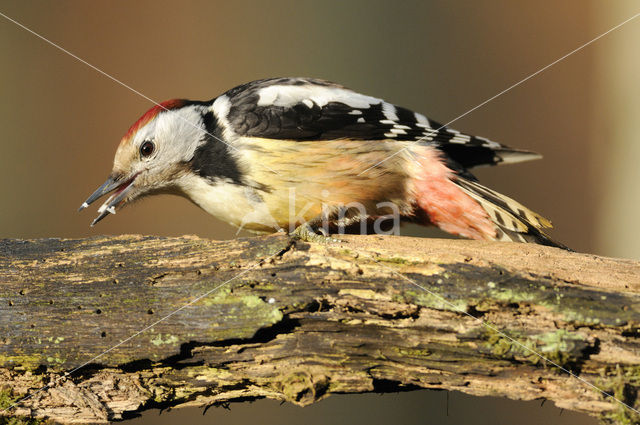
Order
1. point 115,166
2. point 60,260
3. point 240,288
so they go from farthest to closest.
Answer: point 115,166
point 60,260
point 240,288

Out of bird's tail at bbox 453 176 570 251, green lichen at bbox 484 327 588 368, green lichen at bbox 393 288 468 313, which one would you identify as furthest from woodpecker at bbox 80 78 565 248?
green lichen at bbox 484 327 588 368

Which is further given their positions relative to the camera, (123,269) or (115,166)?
(115,166)

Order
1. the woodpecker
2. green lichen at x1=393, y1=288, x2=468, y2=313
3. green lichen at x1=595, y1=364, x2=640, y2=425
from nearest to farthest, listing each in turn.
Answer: green lichen at x1=595, y1=364, x2=640, y2=425, green lichen at x1=393, y1=288, x2=468, y2=313, the woodpecker

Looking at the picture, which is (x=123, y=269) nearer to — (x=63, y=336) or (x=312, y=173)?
(x=63, y=336)

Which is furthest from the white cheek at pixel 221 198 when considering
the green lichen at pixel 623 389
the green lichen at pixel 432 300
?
the green lichen at pixel 623 389

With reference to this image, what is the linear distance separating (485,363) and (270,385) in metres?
0.61

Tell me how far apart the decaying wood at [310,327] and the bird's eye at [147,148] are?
0.81 meters

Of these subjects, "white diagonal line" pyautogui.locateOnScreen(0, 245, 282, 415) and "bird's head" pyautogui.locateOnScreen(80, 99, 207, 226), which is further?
"bird's head" pyautogui.locateOnScreen(80, 99, 207, 226)

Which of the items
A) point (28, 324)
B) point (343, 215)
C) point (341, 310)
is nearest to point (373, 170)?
point (343, 215)

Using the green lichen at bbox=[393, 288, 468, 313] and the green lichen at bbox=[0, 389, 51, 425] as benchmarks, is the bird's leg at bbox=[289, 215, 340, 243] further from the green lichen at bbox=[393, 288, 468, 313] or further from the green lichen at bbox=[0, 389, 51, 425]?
the green lichen at bbox=[0, 389, 51, 425]

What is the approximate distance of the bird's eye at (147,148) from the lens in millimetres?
2459

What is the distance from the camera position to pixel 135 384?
165cm

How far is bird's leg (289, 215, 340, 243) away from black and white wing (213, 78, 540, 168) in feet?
1.14

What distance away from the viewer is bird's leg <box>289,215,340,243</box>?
1829 mm
